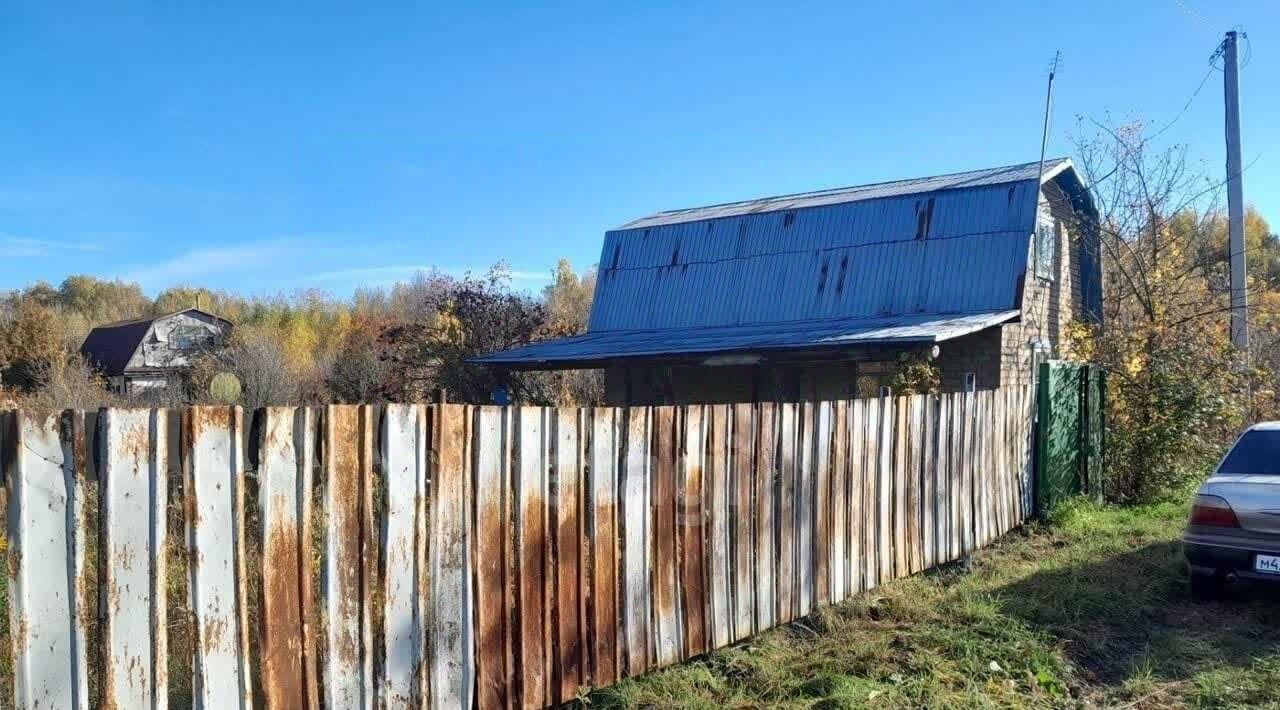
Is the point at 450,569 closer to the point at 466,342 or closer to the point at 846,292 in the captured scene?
the point at 846,292

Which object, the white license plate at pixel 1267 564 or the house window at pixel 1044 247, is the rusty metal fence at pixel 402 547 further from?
the house window at pixel 1044 247

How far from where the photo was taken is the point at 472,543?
367 centimetres

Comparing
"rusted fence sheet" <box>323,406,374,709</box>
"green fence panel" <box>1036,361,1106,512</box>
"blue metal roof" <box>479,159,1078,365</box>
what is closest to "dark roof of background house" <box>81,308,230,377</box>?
"blue metal roof" <box>479,159,1078,365</box>

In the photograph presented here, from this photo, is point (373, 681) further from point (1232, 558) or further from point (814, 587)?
point (1232, 558)

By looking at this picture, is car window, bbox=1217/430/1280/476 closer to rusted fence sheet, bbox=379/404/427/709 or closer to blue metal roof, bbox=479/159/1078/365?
blue metal roof, bbox=479/159/1078/365

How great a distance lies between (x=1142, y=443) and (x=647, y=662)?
889 cm

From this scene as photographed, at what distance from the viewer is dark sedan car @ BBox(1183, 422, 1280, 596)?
19.3ft

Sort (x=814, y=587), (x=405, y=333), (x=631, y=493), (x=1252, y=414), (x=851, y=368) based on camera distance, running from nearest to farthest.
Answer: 1. (x=631, y=493)
2. (x=814, y=587)
3. (x=1252, y=414)
4. (x=851, y=368)
5. (x=405, y=333)

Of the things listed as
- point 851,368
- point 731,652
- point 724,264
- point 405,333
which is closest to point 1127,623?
point 731,652

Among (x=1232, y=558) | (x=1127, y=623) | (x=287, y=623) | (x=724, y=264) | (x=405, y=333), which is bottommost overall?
(x=1127, y=623)

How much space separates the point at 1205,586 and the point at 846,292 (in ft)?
35.1

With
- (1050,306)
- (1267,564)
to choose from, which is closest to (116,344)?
(1050,306)

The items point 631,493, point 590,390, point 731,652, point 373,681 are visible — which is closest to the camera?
point 373,681

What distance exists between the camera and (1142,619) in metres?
6.00
